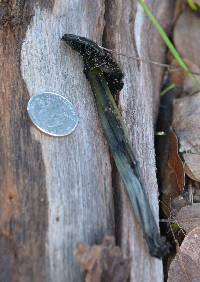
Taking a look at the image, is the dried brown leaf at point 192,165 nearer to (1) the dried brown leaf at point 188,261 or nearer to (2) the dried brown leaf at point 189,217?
(2) the dried brown leaf at point 189,217

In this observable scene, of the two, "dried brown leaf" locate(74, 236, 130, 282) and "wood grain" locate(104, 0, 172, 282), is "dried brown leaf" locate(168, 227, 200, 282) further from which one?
"dried brown leaf" locate(74, 236, 130, 282)

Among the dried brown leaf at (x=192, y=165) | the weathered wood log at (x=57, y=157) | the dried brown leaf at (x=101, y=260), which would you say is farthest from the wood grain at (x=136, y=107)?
the dried brown leaf at (x=192, y=165)

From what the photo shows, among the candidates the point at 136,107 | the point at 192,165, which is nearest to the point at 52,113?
the point at 136,107

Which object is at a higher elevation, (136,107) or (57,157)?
(136,107)

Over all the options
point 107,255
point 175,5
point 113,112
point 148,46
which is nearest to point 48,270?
point 107,255

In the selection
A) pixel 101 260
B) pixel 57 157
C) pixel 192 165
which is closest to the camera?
pixel 101 260

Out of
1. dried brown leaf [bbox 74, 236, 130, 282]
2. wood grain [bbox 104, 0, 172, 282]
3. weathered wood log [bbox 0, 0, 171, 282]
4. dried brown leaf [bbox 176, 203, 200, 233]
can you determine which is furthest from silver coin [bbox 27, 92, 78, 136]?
dried brown leaf [bbox 176, 203, 200, 233]

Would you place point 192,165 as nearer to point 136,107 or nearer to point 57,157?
point 136,107
